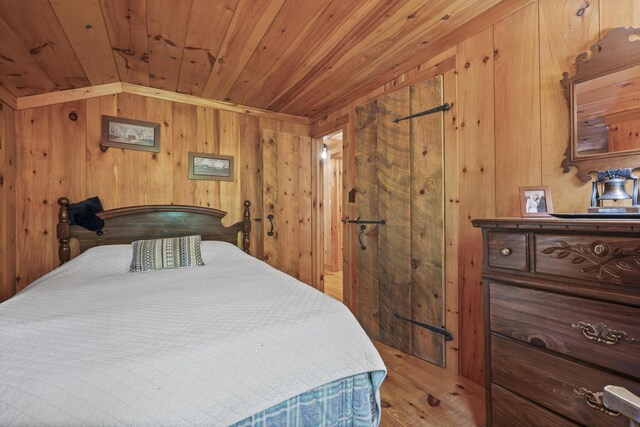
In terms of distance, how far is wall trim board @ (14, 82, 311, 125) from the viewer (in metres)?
2.15

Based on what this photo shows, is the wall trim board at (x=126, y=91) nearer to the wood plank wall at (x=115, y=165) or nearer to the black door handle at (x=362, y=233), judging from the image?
the wood plank wall at (x=115, y=165)

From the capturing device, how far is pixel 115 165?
240 centimetres

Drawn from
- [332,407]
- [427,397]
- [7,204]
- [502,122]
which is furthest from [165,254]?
[502,122]

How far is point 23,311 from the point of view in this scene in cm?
109

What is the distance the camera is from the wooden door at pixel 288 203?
2922 mm

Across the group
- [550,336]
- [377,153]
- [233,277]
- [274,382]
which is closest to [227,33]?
[377,153]

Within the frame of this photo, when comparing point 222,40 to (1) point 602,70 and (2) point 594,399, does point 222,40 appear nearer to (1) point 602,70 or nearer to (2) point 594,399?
(1) point 602,70

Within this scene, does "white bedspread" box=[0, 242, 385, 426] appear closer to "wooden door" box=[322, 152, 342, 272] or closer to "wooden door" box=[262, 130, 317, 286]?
"wooden door" box=[262, 130, 317, 286]

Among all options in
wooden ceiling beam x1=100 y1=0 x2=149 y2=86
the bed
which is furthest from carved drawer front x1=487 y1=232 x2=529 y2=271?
wooden ceiling beam x1=100 y1=0 x2=149 y2=86

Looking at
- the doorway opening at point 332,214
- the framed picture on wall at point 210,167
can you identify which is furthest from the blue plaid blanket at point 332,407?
the doorway opening at point 332,214

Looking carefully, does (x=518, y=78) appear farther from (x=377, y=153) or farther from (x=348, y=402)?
(x=348, y=402)

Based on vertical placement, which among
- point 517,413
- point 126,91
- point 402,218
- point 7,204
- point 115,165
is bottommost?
point 517,413

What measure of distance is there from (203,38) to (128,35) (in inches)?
17.9

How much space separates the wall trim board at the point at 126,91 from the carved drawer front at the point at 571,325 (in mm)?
2809
